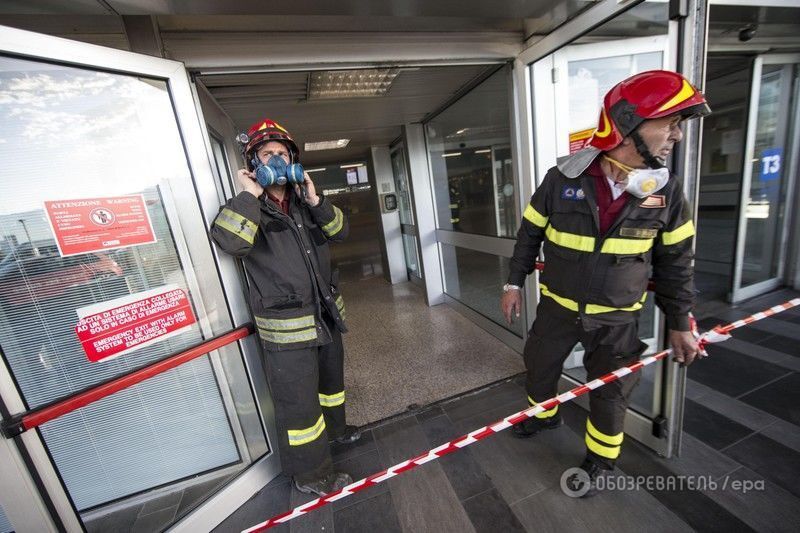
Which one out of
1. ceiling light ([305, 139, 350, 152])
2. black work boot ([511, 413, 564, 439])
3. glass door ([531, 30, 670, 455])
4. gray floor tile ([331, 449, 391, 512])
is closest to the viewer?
gray floor tile ([331, 449, 391, 512])

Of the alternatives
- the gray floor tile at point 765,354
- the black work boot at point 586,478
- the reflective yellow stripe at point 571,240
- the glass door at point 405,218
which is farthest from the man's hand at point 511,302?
the glass door at point 405,218

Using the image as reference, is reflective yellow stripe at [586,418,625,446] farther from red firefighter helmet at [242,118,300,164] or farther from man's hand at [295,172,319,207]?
red firefighter helmet at [242,118,300,164]

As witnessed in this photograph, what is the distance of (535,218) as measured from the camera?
1.79 meters

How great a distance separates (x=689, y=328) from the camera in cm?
160

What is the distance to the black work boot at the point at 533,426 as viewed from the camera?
2.14 metres

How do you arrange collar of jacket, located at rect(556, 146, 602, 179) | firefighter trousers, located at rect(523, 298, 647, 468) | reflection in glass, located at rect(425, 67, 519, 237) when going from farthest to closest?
reflection in glass, located at rect(425, 67, 519, 237) < firefighter trousers, located at rect(523, 298, 647, 468) < collar of jacket, located at rect(556, 146, 602, 179)

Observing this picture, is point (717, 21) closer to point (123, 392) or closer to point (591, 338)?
point (591, 338)

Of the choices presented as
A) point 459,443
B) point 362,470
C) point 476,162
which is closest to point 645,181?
point 459,443

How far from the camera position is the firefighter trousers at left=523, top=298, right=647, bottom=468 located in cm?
164

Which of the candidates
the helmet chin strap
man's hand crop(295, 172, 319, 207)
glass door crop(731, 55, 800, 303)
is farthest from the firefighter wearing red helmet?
glass door crop(731, 55, 800, 303)

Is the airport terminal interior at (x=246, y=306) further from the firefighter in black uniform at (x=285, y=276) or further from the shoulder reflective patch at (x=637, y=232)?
the shoulder reflective patch at (x=637, y=232)

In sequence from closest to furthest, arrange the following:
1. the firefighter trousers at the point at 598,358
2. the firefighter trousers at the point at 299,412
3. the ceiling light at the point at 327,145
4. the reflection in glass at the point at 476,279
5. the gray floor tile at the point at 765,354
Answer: the firefighter trousers at the point at 598,358, the firefighter trousers at the point at 299,412, the gray floor tile at the point at 765,354, the reflection in glass at the point at 476,279, the ceiling light at the point at 327,145

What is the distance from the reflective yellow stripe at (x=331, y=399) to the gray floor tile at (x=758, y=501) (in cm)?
207

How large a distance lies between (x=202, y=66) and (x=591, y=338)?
2579 millimetres
